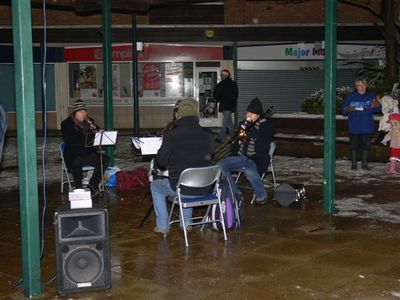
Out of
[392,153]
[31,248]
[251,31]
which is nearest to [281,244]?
[31,248]

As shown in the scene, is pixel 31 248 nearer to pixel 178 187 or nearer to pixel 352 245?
pixel 178 187

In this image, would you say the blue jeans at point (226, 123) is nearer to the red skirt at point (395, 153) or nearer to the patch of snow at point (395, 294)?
the red skirt at point (395, 153)

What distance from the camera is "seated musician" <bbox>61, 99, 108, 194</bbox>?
33.7ft

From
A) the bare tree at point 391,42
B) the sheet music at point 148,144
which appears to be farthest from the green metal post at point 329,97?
the bare tree at point 391,42

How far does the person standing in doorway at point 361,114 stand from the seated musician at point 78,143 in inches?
203

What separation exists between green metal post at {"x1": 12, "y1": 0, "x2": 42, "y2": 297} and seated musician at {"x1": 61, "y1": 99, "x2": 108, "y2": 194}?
4.67m

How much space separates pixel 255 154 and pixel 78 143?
2777 mm

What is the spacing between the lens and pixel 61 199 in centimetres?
1052

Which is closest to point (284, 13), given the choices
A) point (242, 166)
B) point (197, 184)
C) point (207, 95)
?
point (207, 95)

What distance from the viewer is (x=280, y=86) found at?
81.8 feet

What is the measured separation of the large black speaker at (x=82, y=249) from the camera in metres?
5.72

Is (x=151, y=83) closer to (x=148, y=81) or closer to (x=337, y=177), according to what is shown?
(x=148, y=81)

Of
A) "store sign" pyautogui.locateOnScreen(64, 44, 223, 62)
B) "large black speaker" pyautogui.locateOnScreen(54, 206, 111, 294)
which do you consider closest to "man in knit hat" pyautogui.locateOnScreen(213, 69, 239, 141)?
"store sign" pyautogui.locateOnScreen(64, 44, 223, 62)

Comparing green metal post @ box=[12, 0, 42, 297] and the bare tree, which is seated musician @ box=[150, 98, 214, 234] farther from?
the bare tree
